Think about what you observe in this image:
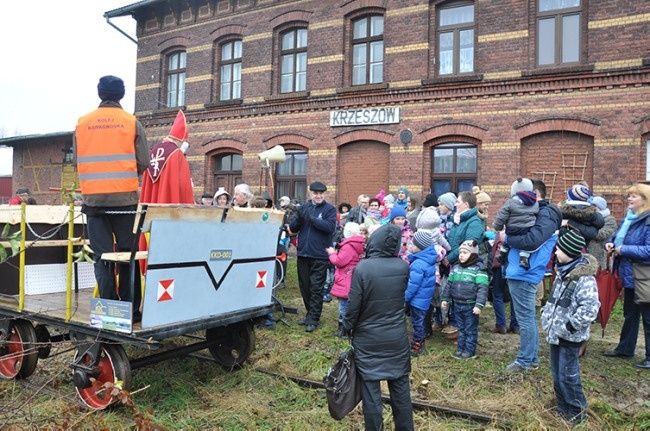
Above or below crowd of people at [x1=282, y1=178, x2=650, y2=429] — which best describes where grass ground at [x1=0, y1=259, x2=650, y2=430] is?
below

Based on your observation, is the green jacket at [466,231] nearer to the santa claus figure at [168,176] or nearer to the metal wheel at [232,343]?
the metal wheel at [232,343]

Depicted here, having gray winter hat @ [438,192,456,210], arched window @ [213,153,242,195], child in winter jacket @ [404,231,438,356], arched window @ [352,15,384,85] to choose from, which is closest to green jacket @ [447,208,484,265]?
child in winter jacket @ [404,231,438,356]

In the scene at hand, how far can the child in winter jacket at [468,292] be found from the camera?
18.7 feet

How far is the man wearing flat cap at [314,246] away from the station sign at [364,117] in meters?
6.57

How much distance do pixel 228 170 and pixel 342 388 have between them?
537 inches

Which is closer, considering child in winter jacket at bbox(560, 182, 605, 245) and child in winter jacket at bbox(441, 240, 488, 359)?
child in winter jacket at bbox(560, 182, 605, 245)

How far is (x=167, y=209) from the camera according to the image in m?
3.91

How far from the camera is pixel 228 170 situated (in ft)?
54.0

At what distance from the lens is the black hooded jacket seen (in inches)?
141

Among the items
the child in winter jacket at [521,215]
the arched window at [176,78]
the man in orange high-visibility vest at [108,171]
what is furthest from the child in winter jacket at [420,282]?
the arched window at [176,78]

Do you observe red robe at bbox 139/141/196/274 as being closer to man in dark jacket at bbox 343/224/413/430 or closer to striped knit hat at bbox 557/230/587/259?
man in dark jacket at bbox 343/224/413/430

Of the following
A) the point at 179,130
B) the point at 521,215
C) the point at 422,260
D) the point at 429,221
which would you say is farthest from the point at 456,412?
the point at 179,130

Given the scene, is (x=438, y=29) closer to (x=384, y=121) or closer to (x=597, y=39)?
(x=384, y=121)

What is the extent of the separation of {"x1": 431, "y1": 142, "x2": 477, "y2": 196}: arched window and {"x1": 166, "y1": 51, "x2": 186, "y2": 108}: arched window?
9450 millimetres
